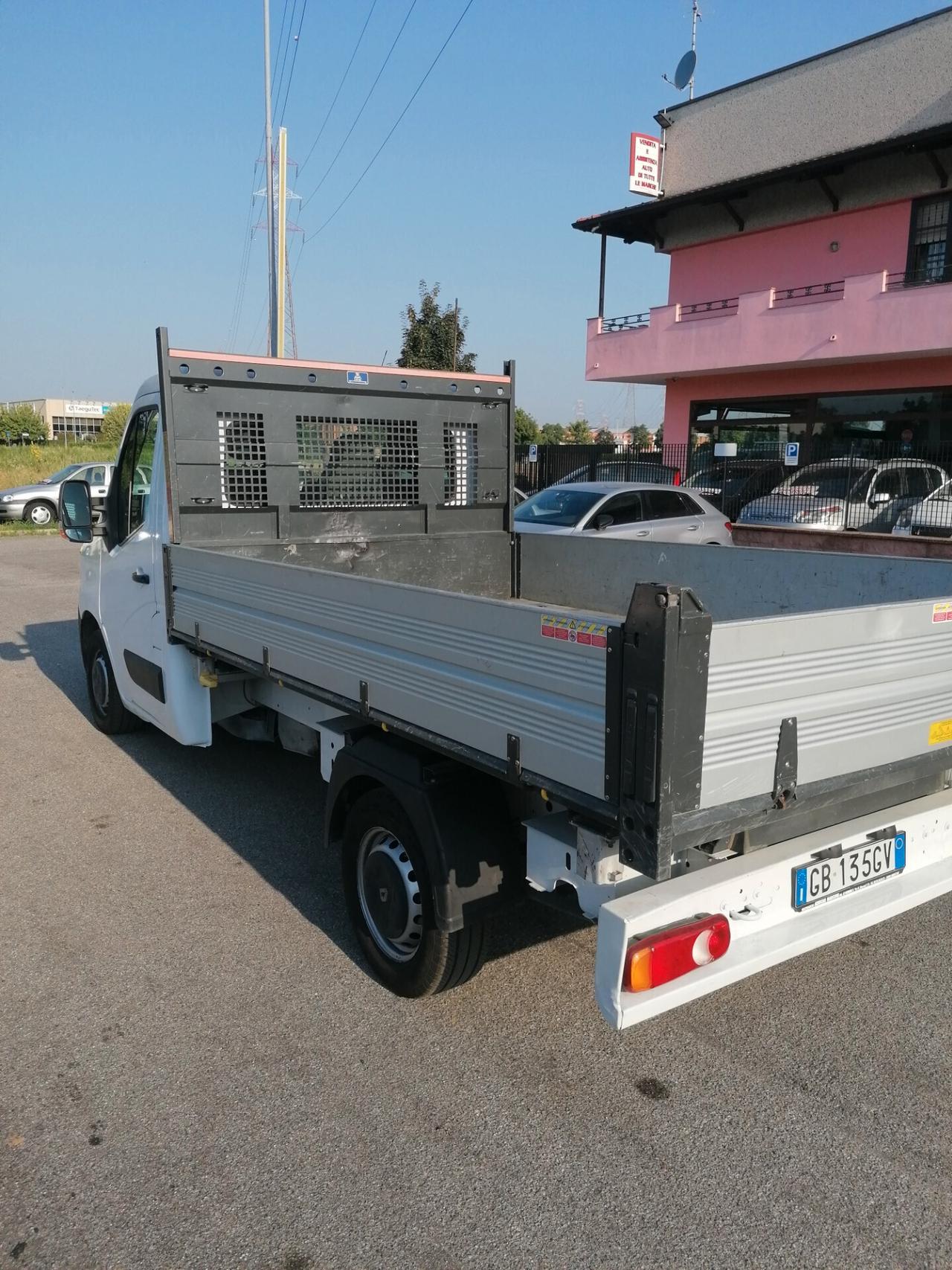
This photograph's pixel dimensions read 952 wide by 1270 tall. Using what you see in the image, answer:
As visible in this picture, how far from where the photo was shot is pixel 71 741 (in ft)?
21.9

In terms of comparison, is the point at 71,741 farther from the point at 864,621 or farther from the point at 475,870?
the point at 864,621

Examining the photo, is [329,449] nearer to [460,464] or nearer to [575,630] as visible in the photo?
[460,464]

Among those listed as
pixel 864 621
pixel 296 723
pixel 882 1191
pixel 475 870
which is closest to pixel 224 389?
pixel 296 723

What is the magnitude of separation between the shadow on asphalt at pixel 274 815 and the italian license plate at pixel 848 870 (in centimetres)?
112

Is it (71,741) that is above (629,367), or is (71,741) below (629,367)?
below

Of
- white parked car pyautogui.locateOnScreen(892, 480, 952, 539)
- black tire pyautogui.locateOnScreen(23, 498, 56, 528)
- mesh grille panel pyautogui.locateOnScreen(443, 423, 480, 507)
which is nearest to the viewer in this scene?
mesh grille panel pyautogui.locateOnScreen(443, 423, 480, 507)

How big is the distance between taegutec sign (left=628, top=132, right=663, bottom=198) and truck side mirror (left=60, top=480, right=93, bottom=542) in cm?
1938

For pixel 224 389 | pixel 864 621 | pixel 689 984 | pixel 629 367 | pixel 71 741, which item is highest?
pixel 629 367

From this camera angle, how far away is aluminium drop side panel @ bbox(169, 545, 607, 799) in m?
2.38

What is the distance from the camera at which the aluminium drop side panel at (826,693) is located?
2264 millimetres

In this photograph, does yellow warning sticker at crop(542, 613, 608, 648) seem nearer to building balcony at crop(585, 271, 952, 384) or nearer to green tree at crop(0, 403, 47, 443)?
building balcony at crop(585, 271, 952, 384)

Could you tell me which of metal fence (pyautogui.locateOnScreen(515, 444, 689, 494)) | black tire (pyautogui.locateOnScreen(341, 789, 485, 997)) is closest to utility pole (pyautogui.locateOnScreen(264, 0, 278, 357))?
metal fence (pyautogui.locateOnScreen(515, 444, 689, 494))

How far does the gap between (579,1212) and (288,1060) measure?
41.9 inches

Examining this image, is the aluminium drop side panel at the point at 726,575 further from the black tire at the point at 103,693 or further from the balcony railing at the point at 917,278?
the balcony railing at the point at 917,278
